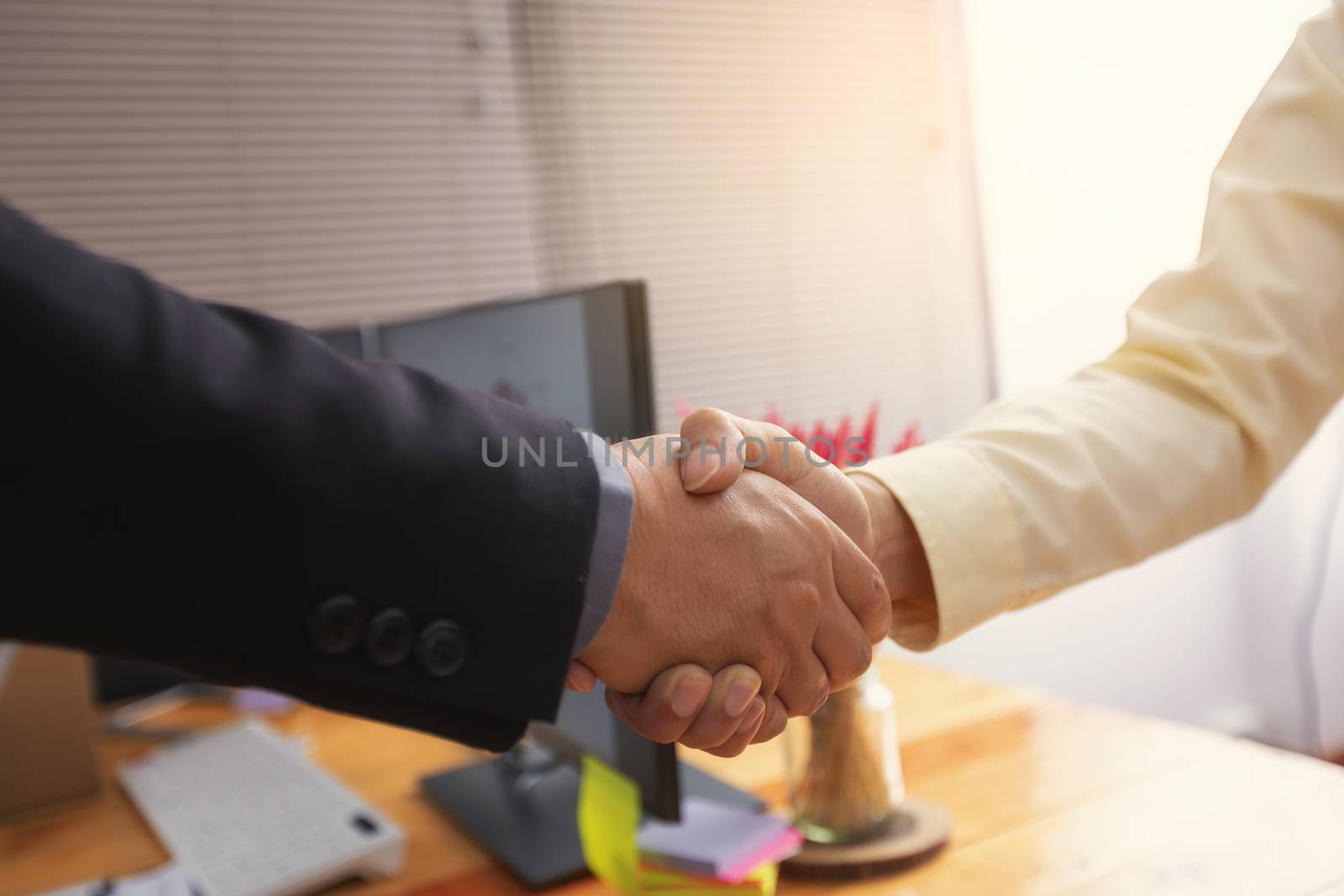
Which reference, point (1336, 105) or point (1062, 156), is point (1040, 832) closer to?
point (1336, 105)

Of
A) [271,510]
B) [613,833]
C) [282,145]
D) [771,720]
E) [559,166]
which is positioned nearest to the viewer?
[271,510]

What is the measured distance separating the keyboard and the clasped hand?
0.41 m

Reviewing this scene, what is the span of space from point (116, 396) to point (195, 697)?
147 cm

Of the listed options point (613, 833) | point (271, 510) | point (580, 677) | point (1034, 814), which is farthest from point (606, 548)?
point (1034, 814)

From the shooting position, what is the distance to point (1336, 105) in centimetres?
91

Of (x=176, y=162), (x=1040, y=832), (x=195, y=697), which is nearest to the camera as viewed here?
(x=1040, y=832)

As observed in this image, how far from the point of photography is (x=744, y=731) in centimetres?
75

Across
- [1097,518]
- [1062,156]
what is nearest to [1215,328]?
[1097,518]

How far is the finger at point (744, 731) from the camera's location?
741mm

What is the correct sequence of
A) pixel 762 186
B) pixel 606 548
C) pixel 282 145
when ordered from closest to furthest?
pixel 606 548
pixel 282 145
pixel 762 186

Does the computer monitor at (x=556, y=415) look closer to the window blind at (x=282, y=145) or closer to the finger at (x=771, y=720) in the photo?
the finger at (x=771, y=720)

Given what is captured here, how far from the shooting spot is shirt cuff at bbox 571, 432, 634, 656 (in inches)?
25.3

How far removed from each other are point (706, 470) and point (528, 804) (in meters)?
0.55

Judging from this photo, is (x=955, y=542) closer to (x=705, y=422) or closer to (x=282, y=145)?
(x=705, y=422)
